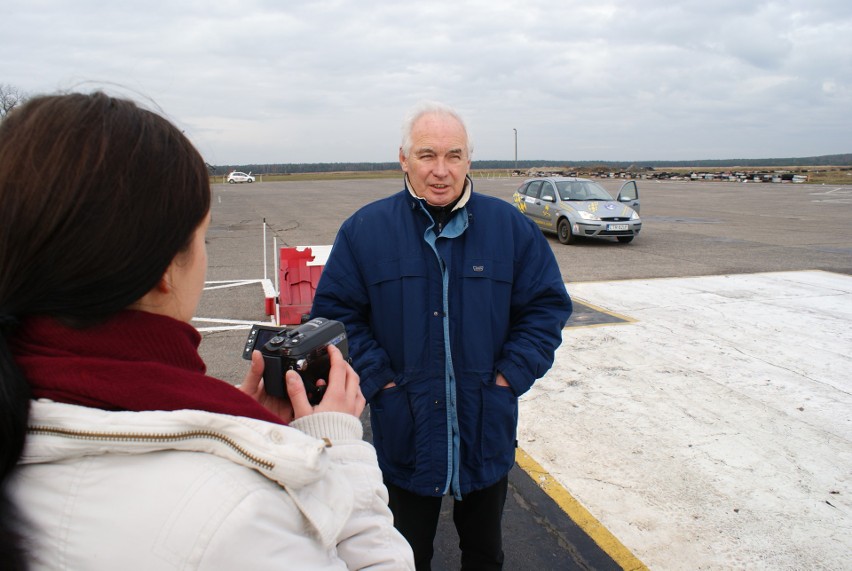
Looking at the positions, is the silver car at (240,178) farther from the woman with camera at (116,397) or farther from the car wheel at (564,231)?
the woman with camera at (116,397)

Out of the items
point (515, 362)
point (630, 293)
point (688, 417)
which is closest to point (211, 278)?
point (630, 293)

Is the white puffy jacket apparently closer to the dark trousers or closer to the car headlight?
the dark trousers

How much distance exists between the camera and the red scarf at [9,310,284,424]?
2.69ft

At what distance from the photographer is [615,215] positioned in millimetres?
13195

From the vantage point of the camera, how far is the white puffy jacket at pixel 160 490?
76 cm

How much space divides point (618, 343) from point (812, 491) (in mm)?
2744

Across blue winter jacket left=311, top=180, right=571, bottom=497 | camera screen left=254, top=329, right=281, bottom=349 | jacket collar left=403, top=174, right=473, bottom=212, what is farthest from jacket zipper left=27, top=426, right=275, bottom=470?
jacket collar left=403, top=174, right=473, bottom=212

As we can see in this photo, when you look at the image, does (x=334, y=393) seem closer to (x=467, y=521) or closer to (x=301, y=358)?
(x=301, y=358)

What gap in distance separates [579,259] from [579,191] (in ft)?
11.0

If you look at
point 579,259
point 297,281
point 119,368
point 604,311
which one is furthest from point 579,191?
point 119,368

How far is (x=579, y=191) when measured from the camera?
1434 cm

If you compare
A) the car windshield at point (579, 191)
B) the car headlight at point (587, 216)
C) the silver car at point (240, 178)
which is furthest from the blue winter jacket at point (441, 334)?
the silver car at point (240, 178)

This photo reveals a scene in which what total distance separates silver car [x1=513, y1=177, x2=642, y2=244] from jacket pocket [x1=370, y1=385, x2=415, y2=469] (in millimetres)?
10803

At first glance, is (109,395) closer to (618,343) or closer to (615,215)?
(618,343)
